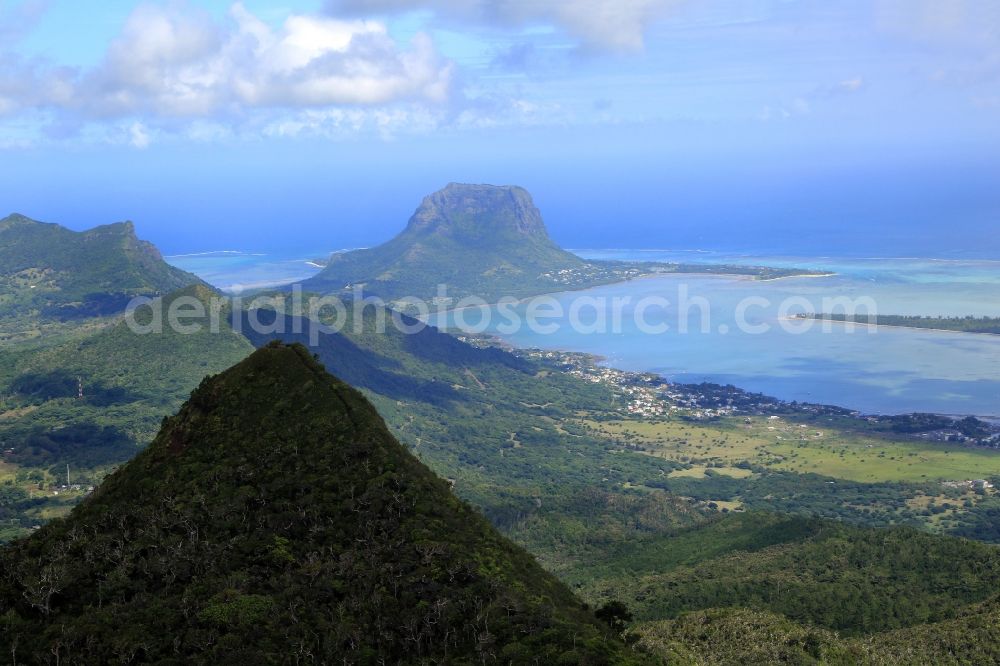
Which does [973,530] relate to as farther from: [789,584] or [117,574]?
[117,574]

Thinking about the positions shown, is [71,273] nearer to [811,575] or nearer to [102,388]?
[102,388]

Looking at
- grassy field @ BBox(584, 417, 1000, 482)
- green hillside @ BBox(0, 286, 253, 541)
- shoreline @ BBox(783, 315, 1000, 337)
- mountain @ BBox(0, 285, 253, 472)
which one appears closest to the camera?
green hillside @ BBox(0, 286, 253, 541)

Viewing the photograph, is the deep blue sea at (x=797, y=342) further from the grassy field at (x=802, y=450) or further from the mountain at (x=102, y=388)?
the mountain at (x=102, y=388)

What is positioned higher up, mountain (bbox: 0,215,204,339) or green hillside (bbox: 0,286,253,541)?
mountain (bbox: 0,215,204,339)

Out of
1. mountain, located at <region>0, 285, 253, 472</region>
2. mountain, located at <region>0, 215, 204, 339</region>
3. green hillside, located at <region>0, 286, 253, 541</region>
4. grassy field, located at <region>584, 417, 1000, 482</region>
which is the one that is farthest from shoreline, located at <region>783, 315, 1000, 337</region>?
green hillside, located at <region>0, 286, 253, 541</region>

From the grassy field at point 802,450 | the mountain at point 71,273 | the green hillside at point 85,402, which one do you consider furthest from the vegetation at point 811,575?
the mountain at point 71,273

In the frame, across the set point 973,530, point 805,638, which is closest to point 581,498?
point 973,530
